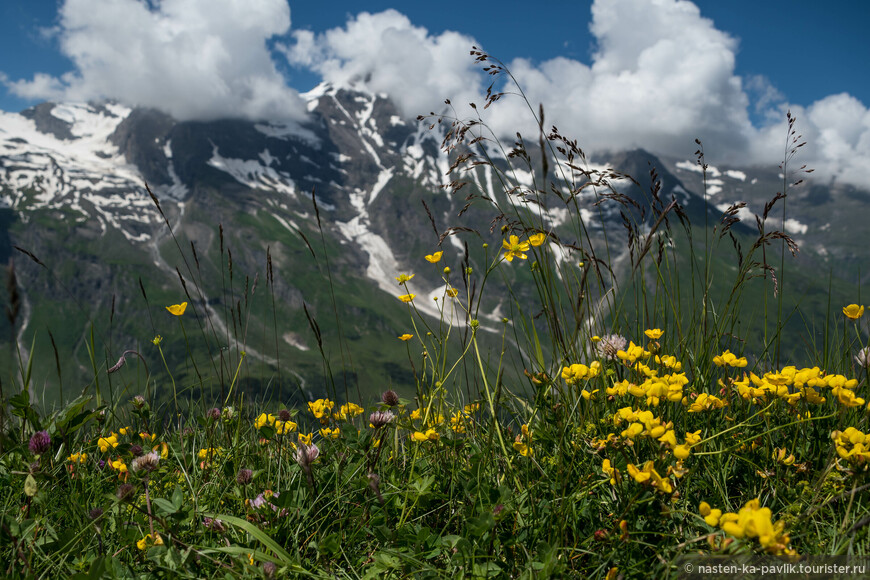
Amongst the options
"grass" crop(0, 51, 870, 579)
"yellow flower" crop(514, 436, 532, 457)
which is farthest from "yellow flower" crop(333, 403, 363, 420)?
"yellow flower" crop(514, 436, 532, 457)

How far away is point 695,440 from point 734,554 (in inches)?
18.2

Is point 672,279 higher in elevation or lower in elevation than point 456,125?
lower

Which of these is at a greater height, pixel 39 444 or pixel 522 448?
pixel 522 448

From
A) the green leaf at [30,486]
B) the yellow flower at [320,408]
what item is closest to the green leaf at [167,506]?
the green leaf at [30,486]

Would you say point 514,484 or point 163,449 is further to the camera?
point 163,449

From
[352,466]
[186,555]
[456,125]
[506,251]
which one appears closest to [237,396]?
[352,466]

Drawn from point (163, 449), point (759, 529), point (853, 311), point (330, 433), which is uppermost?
point (853, 311)

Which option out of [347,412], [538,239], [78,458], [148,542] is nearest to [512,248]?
[538,239]

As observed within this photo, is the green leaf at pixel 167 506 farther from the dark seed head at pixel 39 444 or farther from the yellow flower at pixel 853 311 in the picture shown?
the yellow flower at pixel 853 311

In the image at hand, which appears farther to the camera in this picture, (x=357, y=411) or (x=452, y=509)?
(x=357, y=411)

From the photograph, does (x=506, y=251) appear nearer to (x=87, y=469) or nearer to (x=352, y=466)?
(x=352, y=466)

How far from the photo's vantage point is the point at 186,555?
5.49 ft

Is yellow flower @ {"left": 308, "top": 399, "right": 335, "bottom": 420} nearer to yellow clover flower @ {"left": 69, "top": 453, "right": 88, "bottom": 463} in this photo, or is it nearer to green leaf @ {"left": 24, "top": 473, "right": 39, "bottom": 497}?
yellow clover flower @ {"left": 69, "top": 453, "right": 88, "bottom": 463}

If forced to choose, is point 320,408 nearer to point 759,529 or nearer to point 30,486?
point 30,486
